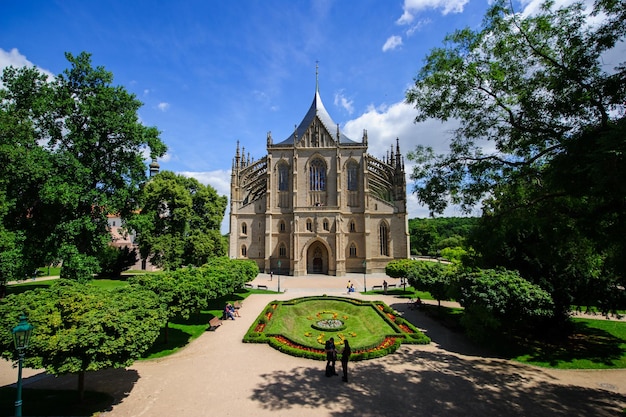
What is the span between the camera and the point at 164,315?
39.1ft

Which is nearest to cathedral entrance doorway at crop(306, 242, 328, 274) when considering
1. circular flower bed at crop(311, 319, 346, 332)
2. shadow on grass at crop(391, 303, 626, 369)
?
circular flower bed at crop(311, 319, 346, 332)

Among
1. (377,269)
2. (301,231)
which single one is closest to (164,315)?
(301,231)

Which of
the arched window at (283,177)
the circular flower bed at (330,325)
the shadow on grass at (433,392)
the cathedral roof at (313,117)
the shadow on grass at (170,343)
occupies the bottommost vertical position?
the shadow on grass at (433,392)

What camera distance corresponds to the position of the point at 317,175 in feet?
150

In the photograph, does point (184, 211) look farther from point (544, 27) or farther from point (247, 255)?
point (544, 27)

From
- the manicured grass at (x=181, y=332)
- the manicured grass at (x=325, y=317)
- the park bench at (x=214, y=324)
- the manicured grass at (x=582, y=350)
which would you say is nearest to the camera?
the manicured grass at (x=582, y=350)

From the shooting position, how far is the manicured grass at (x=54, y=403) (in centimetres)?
928

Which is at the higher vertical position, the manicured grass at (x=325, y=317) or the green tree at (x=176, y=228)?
the green tree at (x=176, y=228)

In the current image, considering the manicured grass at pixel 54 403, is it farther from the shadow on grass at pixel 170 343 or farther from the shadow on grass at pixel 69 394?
the shadow on grass at pixel 170 343

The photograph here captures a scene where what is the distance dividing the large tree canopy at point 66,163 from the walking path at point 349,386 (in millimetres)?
7071

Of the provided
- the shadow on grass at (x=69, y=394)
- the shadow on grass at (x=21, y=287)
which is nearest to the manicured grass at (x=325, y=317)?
the shadow on grass at (x=69, y=394)

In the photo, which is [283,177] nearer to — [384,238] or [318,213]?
[318,213]

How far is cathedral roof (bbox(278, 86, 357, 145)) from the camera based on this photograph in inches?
1913

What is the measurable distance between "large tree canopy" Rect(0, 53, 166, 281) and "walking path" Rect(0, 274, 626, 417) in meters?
7.07
